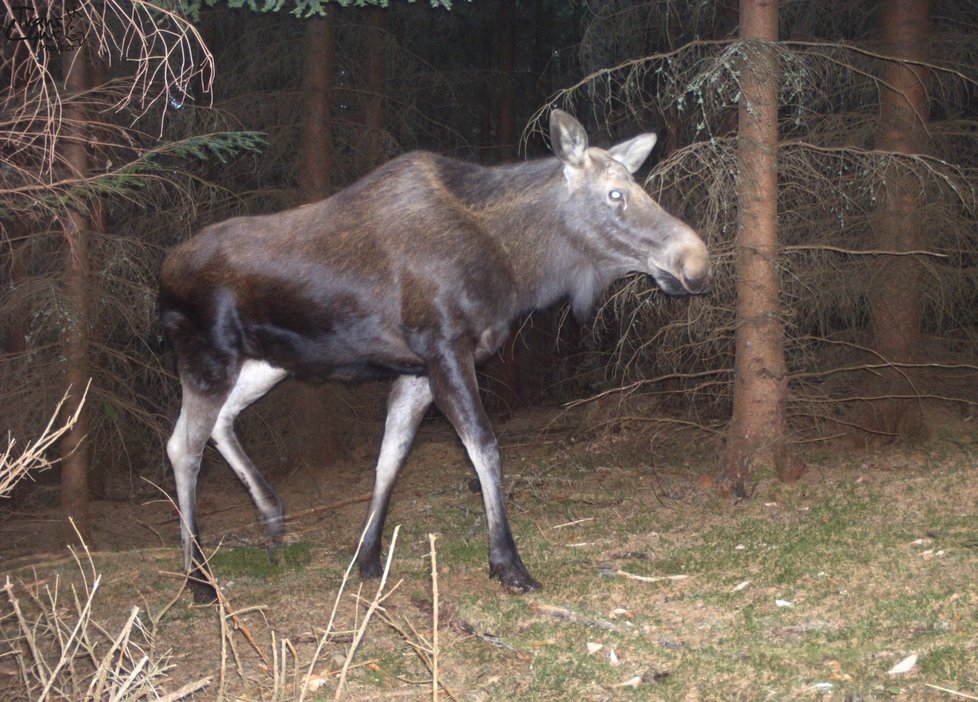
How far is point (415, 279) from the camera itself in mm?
6551

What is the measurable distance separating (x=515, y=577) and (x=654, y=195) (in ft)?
11.1

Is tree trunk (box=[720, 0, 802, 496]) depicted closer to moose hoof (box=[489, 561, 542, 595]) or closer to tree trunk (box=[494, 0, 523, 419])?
moose hoof (box=[489, 561, 542, 595])

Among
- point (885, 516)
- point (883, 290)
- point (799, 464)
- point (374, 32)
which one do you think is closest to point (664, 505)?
point (799, 464)

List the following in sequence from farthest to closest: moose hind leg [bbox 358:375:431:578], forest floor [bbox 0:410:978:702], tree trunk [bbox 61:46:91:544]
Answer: tree trunk [bbox 61:46:91:544]
moose hind leg [bbox 358:375:431:578]
forest floor [bbox 0:410:978:702]

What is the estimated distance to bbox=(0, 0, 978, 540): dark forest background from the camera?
731 centimetres

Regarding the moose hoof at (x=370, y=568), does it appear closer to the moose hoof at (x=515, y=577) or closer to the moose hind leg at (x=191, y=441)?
the moose hoof at (x=515, y=577)

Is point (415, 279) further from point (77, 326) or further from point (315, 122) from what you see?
point (315, 122)

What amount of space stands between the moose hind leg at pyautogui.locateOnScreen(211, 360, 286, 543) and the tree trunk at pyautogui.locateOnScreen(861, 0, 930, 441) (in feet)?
16.9

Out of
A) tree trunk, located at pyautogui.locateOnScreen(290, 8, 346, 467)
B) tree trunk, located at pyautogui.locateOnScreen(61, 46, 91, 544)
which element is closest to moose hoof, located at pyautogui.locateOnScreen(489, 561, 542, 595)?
tree trunk, located at pyautogui.locateOnScreen(61, 46, 91, 544)

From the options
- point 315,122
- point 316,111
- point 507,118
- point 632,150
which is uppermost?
point 507,118

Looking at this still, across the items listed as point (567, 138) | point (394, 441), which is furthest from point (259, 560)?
point (567, 138)

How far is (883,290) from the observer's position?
365 inches

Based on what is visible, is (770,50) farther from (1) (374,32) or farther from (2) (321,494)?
(1) (374,32)

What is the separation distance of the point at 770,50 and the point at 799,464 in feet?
9.97
